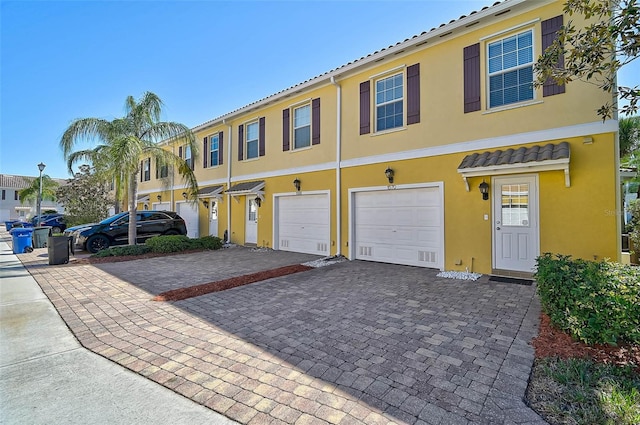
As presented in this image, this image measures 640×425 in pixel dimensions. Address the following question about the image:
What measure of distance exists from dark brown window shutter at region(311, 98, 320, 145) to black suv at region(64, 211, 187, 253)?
7.83 m

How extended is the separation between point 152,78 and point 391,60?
903 cm

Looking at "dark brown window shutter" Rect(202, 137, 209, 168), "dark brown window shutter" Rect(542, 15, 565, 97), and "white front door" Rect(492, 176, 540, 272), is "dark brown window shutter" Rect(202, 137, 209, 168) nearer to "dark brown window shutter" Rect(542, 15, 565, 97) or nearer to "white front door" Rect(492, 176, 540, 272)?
"white front door" Rect(492, 176, 540, 272)

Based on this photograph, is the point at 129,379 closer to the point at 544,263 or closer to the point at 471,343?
the point at 471,343

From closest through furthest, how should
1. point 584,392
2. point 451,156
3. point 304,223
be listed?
1. point 584,392
2. point 451,156
3. point 304,223

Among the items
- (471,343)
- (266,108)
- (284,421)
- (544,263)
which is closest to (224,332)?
(284,421)

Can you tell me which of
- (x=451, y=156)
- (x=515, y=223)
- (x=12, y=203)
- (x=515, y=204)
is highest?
(x=12, y=203)

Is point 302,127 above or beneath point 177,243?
above

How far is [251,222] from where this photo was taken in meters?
13.2

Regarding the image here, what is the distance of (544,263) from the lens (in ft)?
14.5

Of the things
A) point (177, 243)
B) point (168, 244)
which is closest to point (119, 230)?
point (168, 244)

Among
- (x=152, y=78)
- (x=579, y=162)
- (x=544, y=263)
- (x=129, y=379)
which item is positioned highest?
(x=152, y=78)

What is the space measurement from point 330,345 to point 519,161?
17.3ft

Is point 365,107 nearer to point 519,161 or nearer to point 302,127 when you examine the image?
point 302,127

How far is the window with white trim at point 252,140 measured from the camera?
13039 mm
